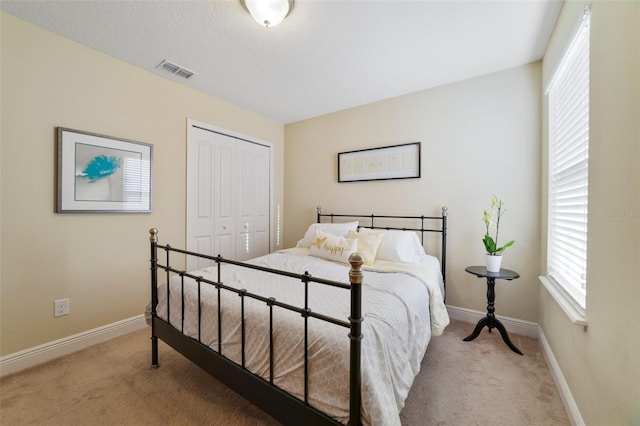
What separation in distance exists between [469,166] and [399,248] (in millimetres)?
1162

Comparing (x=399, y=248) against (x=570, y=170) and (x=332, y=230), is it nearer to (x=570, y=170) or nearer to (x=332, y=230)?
(x=332, y=230)

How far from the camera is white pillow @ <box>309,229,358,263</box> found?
2.47 metres

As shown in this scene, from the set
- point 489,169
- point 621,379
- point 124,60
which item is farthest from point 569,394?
point 124,60

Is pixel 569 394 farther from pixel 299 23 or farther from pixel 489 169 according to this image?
pixel 299 23

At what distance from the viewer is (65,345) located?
2145mm

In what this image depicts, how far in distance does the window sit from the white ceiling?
469 mm

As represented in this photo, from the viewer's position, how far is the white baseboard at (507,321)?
2.43 metres

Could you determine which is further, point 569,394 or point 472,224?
point 472,224

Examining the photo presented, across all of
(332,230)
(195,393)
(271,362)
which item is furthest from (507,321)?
(195,393)

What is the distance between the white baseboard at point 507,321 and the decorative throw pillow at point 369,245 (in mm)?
1155

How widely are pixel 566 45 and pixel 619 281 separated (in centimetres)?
150

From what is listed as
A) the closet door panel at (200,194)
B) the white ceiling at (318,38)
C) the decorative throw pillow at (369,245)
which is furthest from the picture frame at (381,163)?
the closet door panel at (200,194)

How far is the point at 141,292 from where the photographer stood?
2627 mm

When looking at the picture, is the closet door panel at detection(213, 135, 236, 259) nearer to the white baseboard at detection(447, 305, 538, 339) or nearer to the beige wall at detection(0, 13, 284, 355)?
the beige wall at detection(0, 13, 284, 355)
